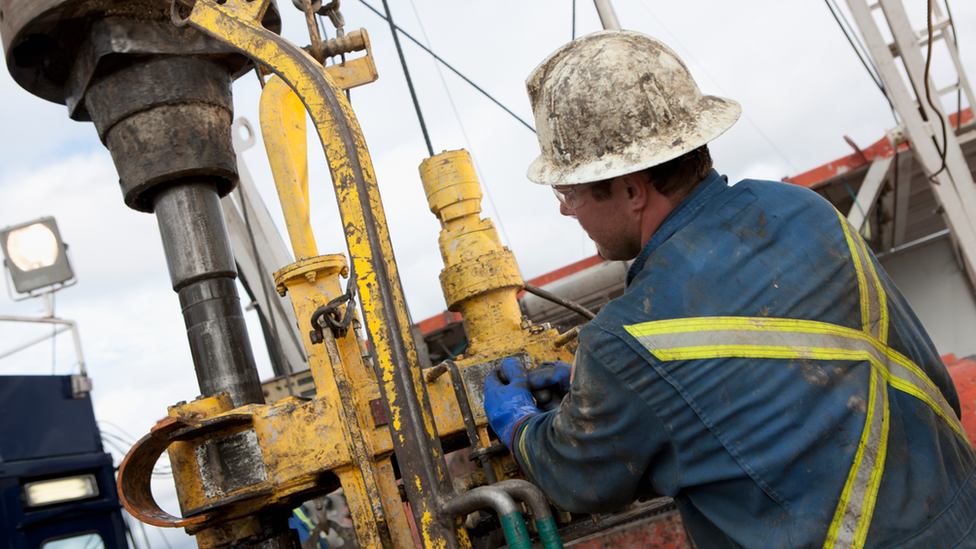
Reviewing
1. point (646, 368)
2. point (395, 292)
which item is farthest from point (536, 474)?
point (395, 292)

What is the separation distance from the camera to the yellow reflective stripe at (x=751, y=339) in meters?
1.30

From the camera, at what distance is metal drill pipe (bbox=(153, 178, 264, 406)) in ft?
7.97

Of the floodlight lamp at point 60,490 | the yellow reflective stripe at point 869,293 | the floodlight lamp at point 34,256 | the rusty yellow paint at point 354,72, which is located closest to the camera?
the yellow reflective stripe at point 869,293

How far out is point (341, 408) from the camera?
206 cm

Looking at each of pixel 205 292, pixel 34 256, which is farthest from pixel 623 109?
pixel 34 256

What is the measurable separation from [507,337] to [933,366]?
4.49 feet

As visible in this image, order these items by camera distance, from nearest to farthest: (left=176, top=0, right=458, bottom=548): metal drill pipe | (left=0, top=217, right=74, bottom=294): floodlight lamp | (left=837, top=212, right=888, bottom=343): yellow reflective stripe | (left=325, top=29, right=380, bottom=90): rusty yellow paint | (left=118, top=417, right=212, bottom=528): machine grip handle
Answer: (left=837, top=212, right=888, bottom=343): yellow reflective stripe < (left=176, top=0, right=458, bottom=548): metal drill pipe < (left=118, top=417, right=212, bottom=528): machine grip handle < (left=325, top=29, right=380, bottom=90): rusty yellow paint < (left=0, top=217, right=74, bottom=294): floodlight lamp

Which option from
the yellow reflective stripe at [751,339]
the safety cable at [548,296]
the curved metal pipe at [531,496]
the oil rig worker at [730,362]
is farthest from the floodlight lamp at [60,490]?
the yellow reflective stripe at [751,339]

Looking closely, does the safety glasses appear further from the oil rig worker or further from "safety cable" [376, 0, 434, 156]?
A: "safety cable" [376, 0, 434, 156]

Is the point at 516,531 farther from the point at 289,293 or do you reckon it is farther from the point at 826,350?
the point at 289,293

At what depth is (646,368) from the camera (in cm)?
133

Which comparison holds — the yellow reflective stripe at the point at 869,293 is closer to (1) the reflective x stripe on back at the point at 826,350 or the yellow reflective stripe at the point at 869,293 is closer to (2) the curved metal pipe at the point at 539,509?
(1) the reflective x stripe on back at the point at 826,350

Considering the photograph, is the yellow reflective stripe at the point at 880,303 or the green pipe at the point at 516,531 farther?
the green pipe at the point at 516,531

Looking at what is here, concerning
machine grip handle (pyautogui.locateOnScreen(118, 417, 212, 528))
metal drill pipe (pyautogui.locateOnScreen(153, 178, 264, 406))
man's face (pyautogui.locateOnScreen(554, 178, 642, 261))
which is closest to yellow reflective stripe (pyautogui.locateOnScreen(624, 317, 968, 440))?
man's face (pyautogui.locateOnScreen(554, 178, 642, 261))
